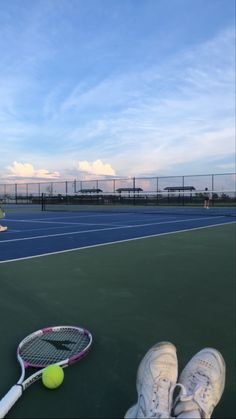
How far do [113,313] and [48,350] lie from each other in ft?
3.06

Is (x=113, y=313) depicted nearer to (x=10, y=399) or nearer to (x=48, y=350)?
(x=48, y=350)

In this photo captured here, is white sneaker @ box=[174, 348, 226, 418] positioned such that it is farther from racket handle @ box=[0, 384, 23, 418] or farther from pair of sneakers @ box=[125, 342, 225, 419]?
racket handle @ box=[0, 384, 23, 418]

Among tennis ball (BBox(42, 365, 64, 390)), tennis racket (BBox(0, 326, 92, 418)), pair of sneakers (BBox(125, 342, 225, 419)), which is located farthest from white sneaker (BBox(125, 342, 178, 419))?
tennis racket (BBox(0, 326, 92, 418))

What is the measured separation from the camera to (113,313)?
3180 mm

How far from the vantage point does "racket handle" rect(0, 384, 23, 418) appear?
176 centimetres

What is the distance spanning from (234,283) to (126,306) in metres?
1.42

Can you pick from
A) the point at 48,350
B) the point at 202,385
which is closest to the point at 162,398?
the point at 202,385

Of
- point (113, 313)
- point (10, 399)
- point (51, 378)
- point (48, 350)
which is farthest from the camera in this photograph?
point (113, 313)

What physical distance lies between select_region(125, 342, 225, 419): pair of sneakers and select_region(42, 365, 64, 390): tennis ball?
46 cm

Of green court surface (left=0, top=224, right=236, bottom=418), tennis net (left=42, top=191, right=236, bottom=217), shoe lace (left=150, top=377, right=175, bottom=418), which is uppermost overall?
tennis net (left=42, top=191, right=236, bottom=217)

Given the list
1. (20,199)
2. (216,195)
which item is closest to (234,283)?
(216,195)

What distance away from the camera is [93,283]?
4160mm

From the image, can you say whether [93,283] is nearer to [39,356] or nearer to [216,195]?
[39,356]

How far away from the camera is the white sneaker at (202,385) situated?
1648mm
